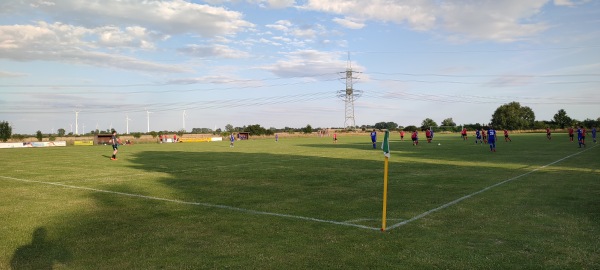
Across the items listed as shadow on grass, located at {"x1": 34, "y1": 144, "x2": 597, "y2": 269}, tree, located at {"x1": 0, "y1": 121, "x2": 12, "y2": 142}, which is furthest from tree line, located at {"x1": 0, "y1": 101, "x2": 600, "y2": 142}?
shadow on grass, located at {"x1": 34, "y1": 144, "x2": 597, "y2": 269}

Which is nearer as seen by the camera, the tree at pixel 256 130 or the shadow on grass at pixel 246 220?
the shadow on grass at pixel 246 220

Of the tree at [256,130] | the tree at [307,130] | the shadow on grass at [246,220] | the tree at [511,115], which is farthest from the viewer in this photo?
the tree at [511,115]

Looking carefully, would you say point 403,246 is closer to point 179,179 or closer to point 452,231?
point 452,231

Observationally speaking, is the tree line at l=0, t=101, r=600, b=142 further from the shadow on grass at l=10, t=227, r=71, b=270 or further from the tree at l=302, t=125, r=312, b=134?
the shadow on grass at l=10, t=227, r=71, b=270

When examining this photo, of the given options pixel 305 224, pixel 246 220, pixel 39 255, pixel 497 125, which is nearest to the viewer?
pixel 39 255

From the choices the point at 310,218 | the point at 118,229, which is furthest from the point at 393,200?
the point at 118,229

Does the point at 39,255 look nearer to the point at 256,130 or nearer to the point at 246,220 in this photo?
the point at 246,220

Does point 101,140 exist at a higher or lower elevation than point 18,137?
lower

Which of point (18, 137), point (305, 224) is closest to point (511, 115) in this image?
point (18, 137)

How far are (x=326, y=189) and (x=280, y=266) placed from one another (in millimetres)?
7149

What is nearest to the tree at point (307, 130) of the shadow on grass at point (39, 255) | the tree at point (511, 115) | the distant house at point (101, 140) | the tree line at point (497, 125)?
the tree line at point (497, 125)

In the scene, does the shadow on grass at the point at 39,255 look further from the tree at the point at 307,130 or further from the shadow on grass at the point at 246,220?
the tree at the point at 307,130

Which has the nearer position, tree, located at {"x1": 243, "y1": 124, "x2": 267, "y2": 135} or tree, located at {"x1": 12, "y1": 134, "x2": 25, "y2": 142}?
tree, located at {"x1": 12, "y1": 134, "x2": 25, "y2": 142}

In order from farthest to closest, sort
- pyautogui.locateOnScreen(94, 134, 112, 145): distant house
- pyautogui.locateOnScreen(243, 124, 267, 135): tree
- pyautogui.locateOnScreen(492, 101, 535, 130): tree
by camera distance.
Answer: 1. pyautogui.locateOnScreen(492, 101, 535, 130): tree
2. pyautogui.locateOnScreen(243, 124, 267, 135): tree
3. pyautogui.locateOnScreen(94, 134, 112, 145): distant house
